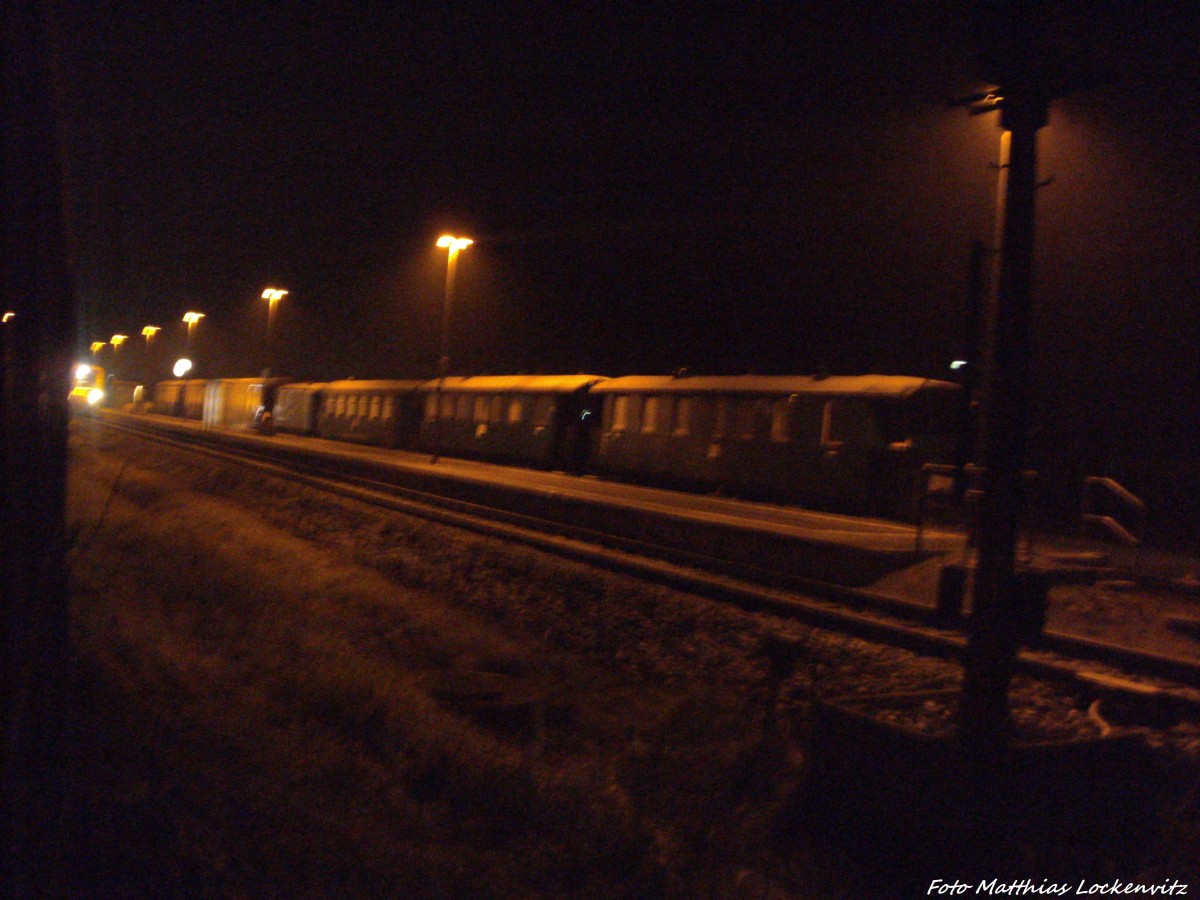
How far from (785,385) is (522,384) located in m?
9.97

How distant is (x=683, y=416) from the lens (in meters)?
22.8

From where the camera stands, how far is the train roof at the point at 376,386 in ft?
116

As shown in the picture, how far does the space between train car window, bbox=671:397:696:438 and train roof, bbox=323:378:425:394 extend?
14437 mm

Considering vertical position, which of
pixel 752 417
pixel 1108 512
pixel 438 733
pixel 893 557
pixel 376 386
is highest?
pixel 376 386

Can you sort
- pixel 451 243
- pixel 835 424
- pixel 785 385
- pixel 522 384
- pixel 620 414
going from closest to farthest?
pixel 835 424 < pixel 785 385 < pixel 620 414 < pixel 522 384 < pixel 451 243

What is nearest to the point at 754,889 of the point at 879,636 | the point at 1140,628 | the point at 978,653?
the point at 978,653

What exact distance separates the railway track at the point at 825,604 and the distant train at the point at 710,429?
113 inches

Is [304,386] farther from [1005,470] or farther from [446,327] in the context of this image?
[1005,470]

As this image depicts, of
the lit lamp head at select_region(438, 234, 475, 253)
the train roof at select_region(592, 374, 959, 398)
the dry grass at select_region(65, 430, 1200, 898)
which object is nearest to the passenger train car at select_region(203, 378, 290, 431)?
the lit lamp head at select_region(438, 234, 475, 253)

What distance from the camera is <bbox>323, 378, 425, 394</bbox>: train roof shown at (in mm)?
35375

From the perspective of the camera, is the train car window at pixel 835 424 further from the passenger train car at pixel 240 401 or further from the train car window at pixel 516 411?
the passenger train car at pixel 240 401

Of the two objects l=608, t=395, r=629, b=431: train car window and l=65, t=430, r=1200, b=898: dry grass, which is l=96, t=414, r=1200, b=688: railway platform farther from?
l=608, t=395, r=629, b=431: train car window

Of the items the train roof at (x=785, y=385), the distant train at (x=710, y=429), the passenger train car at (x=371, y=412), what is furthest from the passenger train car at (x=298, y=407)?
the train roof at (x=785, y=385)

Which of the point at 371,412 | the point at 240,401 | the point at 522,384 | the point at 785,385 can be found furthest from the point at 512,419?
the point at 240,401
